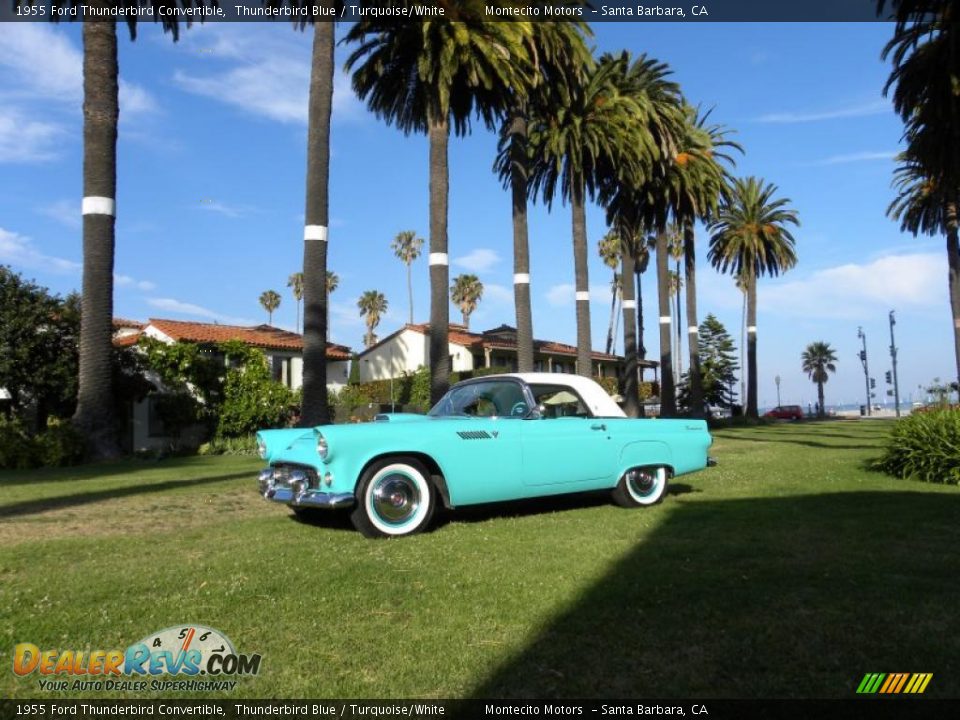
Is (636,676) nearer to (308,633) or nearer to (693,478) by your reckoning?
(308,633)

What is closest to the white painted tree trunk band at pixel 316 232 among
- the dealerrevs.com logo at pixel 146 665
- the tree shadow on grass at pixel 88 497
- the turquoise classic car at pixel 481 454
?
the tree shadow on grass at pixel 88 497

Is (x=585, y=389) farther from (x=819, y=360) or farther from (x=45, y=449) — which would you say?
(x=819, y=360)

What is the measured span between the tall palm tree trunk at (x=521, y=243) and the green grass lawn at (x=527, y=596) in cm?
1380

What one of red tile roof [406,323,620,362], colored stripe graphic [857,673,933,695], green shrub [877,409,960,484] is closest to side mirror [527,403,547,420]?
colored stripe graphic [857,673,933,695]

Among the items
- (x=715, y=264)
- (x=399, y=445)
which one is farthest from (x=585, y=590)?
(x=715, y=264)

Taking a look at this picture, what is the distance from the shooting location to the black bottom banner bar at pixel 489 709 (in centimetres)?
304

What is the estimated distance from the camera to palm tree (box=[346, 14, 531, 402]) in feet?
62.7

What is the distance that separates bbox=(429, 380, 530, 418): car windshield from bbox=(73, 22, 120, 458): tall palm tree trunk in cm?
1244

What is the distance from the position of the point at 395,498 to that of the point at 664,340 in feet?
93.4

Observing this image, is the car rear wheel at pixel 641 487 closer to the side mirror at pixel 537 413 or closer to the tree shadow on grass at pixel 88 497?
the side mirror at pixel 537 413

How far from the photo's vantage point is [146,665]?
11.8ft

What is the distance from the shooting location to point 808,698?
316 centimetres

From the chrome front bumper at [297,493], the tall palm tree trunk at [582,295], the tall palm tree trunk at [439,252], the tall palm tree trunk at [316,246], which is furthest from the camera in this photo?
the tall palm tree trunk at [582,295]

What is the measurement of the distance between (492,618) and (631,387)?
90.8 feet
